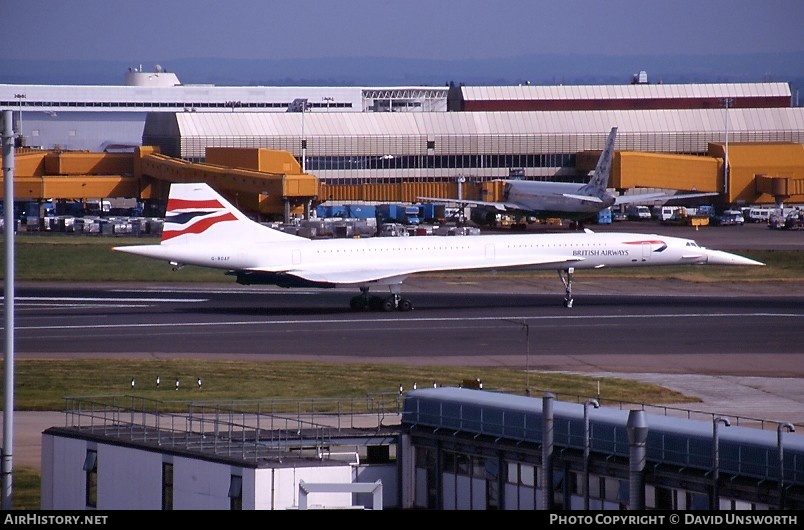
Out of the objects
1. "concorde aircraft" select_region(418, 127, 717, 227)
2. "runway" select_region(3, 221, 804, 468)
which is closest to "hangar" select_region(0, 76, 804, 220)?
"concorde aircraft" select_region(418, 127, 717, 227)

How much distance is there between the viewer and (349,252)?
69250mm

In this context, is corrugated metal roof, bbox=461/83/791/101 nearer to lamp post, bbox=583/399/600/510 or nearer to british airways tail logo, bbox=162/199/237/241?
british airways tail logo, bbox=162/199/237/241

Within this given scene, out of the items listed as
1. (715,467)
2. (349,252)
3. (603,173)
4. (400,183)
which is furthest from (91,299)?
(400,183)

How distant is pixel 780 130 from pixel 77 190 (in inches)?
3269

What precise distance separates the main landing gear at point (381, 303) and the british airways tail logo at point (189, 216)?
952 cm

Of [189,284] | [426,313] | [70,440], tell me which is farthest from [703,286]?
[70,440]

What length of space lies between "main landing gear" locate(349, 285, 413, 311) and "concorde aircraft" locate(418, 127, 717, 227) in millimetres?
52041

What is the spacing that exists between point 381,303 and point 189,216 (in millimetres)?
11687

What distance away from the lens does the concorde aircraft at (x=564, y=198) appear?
120188mm

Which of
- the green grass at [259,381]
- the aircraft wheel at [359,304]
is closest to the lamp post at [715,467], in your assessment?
the green grass at [259,381]

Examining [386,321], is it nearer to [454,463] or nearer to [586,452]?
[454,463]

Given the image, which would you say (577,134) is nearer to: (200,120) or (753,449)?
(200,120)

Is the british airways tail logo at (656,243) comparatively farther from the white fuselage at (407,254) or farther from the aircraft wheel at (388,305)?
the aircraft wheel at (388,305)

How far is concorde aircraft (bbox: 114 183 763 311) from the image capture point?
67.2 m
